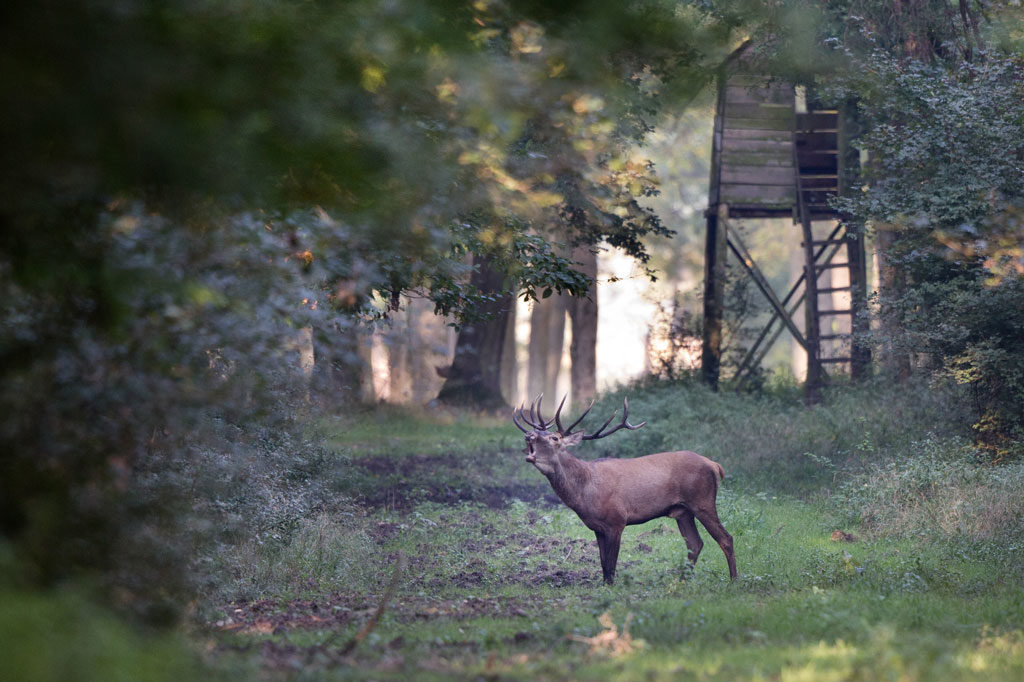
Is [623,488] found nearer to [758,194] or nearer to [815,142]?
[758,194]

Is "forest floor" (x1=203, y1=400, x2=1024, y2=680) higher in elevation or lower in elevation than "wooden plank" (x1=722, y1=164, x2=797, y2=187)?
lower

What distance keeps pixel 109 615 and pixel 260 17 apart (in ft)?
11.9

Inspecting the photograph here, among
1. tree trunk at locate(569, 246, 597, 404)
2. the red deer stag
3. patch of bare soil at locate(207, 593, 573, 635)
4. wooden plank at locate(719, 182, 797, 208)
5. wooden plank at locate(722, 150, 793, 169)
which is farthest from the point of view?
tree trunk at locate(569, 246, 597, 404)

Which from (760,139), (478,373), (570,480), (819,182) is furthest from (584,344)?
(570,480)

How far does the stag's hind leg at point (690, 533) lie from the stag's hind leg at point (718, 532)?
0.27 m

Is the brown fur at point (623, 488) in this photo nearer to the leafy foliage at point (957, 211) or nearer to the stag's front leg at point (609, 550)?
the stag's front leg at point (609, 550)

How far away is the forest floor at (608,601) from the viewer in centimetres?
661

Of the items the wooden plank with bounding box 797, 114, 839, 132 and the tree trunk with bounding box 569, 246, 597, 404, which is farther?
the tree trunk with bounding box 569, 246, 597, 404

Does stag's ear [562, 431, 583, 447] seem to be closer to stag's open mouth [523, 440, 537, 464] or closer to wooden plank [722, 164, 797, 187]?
stag's open mouth [523, 440, 537, 464]

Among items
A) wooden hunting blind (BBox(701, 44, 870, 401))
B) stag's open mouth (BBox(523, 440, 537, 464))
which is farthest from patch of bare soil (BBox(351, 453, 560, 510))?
wooden hunting blind (BBox(701, 44, 870, 401))

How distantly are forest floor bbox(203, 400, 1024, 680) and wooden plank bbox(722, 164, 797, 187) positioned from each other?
8.24 meters

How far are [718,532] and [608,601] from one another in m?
2.41

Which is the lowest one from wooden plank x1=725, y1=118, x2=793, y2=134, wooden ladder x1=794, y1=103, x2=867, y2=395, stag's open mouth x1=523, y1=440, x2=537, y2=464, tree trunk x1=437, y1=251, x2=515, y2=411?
stag's open mouth x1=523, y1=440, x2=537, y2=464

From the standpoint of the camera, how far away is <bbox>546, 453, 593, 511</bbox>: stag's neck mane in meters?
11.1
